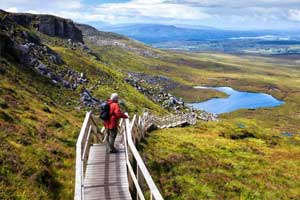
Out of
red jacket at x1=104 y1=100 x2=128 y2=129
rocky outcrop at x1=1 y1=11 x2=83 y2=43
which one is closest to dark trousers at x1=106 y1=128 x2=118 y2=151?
red jacket at x1=104 y1=100 x2=128 y2=129

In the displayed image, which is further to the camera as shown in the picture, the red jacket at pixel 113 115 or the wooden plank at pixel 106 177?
the red jacket at pixel 113 115

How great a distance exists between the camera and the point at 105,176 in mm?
13352

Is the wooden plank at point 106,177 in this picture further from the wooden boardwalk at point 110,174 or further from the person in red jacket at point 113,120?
the person in red jacket at point 113,120

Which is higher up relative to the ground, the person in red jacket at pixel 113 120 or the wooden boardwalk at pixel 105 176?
the person in red jacket at pixel 113 120

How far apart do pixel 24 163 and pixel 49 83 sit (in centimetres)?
4087

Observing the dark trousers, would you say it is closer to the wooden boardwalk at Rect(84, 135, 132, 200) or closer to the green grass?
the wooden boardwalk at Rect(84, 135, 132, 200)

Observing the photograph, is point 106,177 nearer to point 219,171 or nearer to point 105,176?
point 105,176

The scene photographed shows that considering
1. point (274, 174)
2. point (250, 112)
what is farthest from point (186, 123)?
point (250, 112)

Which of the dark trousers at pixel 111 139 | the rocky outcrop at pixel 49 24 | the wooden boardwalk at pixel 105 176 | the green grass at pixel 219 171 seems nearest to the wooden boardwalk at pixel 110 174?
the wooden boardwalk at pixel 105 176

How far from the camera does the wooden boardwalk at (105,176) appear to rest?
11.8 metres

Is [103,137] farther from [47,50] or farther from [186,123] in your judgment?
[47,50]

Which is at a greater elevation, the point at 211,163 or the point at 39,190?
the point at 39,190

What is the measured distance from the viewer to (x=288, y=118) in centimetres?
18400

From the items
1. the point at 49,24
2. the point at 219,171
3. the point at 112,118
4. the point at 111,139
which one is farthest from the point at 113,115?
the point at 49,24
